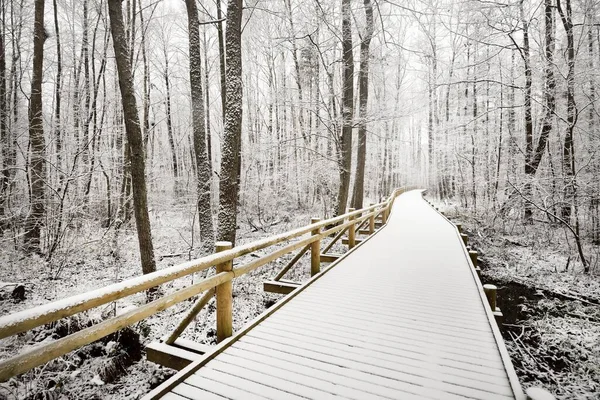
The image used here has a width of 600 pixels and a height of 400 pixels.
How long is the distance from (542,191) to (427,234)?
3897 mm

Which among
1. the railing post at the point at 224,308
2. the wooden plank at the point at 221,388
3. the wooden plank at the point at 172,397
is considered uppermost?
the railing post at the point at 224,308

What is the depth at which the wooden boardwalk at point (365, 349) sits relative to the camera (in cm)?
267

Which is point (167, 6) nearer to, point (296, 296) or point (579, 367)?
point (296, 296)

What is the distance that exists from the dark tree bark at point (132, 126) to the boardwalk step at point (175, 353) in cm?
432

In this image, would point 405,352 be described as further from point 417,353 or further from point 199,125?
point 199,125

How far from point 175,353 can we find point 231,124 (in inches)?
233

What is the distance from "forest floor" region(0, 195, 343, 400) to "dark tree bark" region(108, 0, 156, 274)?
4.89 ft

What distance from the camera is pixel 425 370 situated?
296 cm

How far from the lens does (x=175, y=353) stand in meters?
3.23

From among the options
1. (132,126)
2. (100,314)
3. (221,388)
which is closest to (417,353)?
(221,388)

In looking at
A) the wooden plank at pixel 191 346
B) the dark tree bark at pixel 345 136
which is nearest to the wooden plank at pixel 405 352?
the wooden plank at pixel 191 346

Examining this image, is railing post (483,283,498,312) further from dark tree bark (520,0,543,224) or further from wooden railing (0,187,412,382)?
dark tree bark (520,0,543,224)

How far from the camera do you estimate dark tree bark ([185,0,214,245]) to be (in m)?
10.1

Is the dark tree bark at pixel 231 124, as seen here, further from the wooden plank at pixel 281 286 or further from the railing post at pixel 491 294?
the railing post at pixel 491 294
